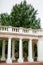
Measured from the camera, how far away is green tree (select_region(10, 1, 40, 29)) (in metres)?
40.7

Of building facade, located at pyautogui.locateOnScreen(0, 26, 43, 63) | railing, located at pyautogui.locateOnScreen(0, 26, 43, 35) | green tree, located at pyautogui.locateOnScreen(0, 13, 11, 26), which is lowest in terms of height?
building facade, located at pyautogui.locateOnScreen(0, 26, 43, 63)

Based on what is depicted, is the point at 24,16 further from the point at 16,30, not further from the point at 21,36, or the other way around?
the point at 21,36

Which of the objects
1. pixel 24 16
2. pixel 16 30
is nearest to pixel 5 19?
pixel 24 16

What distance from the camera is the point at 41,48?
25.8m

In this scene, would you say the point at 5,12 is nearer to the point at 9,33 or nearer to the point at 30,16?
the point at 30,16

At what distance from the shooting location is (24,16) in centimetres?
4206

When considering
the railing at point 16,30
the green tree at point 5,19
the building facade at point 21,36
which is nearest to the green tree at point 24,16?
the green tree at point 5,19

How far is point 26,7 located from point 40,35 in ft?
63.6

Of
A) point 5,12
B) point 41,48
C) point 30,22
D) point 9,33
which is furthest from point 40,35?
point 5,12

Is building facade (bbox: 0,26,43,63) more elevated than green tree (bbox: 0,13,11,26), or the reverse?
green tree (bbox: 0,13,11,26)

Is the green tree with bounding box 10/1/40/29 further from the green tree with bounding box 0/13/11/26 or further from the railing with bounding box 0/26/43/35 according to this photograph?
the railing with bounding box 0/26/43/35

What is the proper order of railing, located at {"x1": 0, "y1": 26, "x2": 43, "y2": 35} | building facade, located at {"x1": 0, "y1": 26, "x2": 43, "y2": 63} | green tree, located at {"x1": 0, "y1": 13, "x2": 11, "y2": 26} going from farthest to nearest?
green tree, located at {"x1": 0, "y1": 13, "x2": 11, "y2": 26}, railing, located at {"x1": 0, "y1": 26, "x2": 43, "y2": 35}, building facade, located at {"x1": 0, "y1": 26, "x2": 43, "y2": 63}

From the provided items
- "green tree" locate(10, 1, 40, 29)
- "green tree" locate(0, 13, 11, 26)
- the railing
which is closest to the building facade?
the railing

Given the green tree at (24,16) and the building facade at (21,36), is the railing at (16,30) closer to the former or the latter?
the building facade at (21,36)
